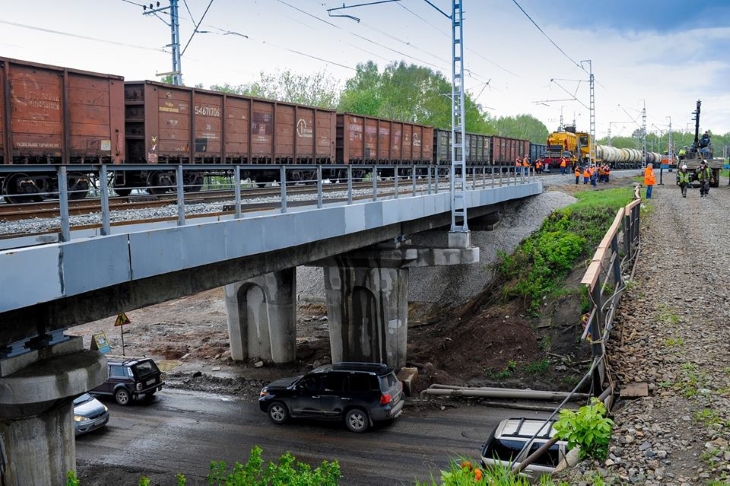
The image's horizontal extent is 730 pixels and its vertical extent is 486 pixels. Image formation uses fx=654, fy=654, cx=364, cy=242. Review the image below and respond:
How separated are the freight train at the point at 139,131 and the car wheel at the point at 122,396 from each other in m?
5.90

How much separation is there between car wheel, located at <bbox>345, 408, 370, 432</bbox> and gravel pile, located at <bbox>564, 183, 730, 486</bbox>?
6.74 m

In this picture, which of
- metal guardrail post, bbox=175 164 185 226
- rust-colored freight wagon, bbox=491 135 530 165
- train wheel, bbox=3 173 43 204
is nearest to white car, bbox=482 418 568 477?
metal guardrail post, bbox=175 164 185 226

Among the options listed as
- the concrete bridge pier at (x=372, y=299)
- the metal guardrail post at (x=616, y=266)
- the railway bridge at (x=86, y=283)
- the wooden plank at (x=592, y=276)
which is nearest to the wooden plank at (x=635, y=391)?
the wooden plank at (x=592, y=276)

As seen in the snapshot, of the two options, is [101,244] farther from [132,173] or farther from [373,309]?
[373,309]

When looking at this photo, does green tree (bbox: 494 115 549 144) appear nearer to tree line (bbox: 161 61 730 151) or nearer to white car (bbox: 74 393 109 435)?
tree line (bbox: 161 61 730 151)

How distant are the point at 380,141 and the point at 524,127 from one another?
125824mm

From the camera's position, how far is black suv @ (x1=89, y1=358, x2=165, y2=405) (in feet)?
62.0

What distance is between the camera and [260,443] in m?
15.7

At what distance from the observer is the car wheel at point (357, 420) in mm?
15906

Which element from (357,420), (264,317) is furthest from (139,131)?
(357,420)

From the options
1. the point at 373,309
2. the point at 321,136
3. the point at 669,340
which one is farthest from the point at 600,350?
the point at 321,136

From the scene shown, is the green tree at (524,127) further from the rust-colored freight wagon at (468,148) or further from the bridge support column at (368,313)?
the bridge support column at (368,313)

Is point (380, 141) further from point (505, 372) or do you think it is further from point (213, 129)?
point (505, 372)

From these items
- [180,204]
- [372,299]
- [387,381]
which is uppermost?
[180,204]
